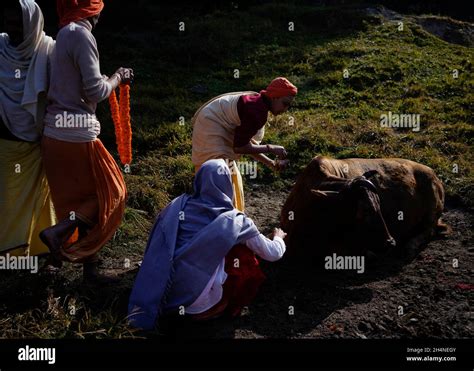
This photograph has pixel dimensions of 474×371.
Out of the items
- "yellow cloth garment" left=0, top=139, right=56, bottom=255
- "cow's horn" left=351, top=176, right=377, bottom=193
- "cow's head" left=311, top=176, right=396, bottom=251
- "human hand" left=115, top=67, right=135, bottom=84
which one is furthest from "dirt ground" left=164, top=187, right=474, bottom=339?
"human hand" left=115, top=67, right=135, bottom=84

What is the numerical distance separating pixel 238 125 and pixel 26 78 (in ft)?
6.08

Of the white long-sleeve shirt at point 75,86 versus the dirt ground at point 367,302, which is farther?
the dirt ground at point 367,302

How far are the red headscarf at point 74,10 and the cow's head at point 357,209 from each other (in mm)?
2455

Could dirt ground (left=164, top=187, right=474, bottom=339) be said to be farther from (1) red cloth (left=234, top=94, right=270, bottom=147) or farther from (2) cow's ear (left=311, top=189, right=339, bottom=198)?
(1) red cloth (left=234, top=94, right=270, bottom=147)

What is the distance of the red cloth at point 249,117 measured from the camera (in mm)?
6035

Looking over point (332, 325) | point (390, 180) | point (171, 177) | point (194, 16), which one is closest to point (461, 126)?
point (390, 180)

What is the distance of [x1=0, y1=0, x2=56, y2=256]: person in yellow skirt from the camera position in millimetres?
5359

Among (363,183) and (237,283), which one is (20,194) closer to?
(237,283)

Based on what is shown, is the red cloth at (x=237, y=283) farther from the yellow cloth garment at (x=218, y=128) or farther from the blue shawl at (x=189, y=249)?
the yellow cloth garment at (x=218, y=128)

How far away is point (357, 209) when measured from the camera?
621 centimetres

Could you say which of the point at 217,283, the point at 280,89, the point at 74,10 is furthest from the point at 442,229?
the point at 74,10

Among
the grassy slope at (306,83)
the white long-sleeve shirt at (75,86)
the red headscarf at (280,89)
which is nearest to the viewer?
the white long-sleeve shirt at (75,86)

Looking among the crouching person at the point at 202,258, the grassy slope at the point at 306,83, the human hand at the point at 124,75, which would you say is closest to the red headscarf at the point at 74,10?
the human hand at the point at 124,75

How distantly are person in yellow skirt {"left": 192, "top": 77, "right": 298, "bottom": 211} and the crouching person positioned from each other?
0.76 metres
